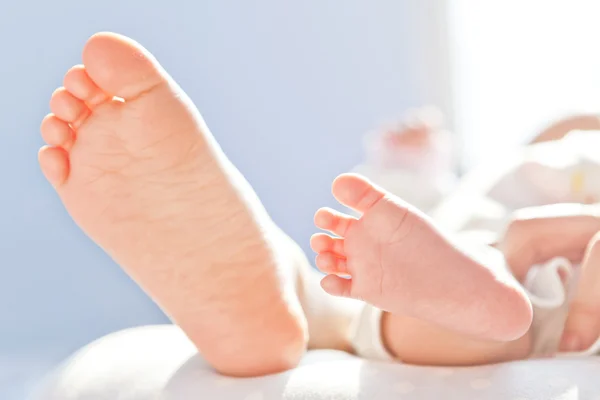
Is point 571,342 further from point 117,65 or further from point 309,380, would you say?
point 117,65

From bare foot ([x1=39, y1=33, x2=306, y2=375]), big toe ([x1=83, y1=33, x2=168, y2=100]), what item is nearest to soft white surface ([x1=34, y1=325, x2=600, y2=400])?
bare foot ([x1=39, y1=33, x2=306, y2=375])

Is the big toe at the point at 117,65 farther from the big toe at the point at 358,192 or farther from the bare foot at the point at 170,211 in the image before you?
the big toe at the point at 358,192

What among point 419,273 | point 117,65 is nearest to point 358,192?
point 419,273

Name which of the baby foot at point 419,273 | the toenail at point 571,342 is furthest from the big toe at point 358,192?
the toenail at point 571,342

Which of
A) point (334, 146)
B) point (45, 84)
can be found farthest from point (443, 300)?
point (334, 146)


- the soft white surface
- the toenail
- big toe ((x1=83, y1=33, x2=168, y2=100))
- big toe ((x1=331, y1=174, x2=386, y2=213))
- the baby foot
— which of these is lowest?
the toenail

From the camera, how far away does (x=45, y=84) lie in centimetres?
167

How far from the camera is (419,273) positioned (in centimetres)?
63

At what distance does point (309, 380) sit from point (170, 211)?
198mm

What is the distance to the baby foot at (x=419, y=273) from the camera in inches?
24.4

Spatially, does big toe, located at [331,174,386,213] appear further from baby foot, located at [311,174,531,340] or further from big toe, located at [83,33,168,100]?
big toe, located at [83,33,168,100]

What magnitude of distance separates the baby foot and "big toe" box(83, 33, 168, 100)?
0.65ft

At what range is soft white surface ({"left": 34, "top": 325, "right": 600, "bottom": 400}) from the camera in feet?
2.07

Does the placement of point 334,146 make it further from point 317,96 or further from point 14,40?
point 14,40
